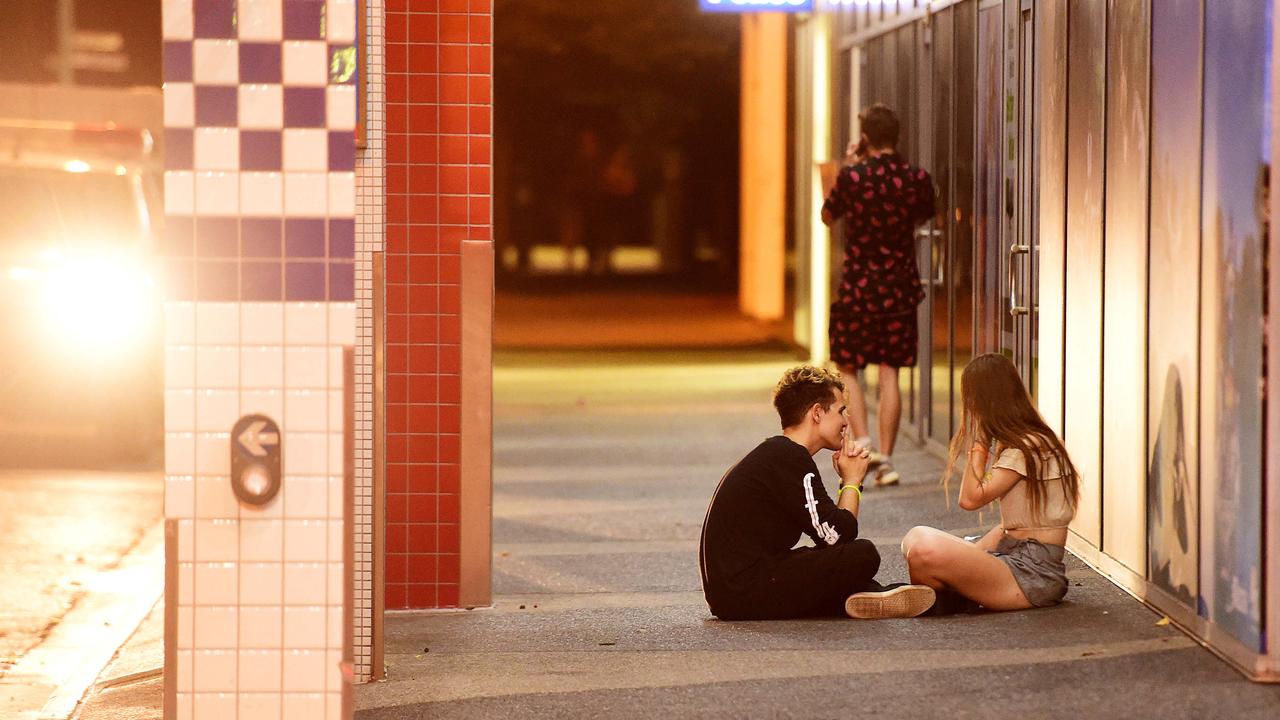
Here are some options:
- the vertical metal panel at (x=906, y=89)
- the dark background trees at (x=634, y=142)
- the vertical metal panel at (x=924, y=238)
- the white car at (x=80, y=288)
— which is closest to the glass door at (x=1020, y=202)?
the vertical metal panel at (x=924, y=238)

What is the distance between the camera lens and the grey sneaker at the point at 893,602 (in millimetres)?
7168

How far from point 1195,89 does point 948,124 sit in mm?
5630

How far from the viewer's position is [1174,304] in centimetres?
681

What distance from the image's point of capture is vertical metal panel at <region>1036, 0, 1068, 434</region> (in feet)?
28.9

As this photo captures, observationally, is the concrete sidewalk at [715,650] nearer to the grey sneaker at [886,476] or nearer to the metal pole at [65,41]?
the grey sneaker at [886,476]

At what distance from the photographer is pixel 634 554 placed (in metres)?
9.00

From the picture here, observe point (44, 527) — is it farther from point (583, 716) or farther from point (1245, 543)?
point (1245, 543)

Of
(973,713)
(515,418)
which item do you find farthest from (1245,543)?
(515,418)

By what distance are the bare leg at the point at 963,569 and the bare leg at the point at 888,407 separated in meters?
3.65

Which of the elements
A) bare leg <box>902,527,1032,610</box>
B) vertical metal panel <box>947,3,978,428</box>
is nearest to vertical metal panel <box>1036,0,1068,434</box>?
bare leg <box>902,527,1032,610</box>

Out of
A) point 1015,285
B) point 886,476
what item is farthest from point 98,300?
point 1015,285

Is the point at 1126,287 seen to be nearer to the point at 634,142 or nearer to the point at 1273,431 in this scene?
the point at 1273,431

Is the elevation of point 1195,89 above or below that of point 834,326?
above

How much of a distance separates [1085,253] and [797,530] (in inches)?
79.2
